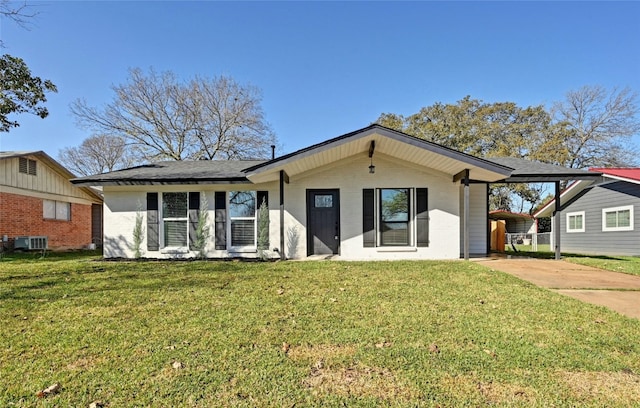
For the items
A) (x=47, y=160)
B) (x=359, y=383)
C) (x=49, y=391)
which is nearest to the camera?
(x=49, y=391)

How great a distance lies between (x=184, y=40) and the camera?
14953 millimetres

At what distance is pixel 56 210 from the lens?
16234mm

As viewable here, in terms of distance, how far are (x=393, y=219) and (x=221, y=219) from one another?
5.04m

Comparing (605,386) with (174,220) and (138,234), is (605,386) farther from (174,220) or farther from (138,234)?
(138,234)

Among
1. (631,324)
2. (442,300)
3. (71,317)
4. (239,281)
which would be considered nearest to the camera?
(631,324)

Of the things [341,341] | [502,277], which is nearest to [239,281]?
[341,341]

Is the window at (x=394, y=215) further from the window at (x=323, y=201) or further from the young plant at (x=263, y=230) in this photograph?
the young plant at (x=263, y=230)

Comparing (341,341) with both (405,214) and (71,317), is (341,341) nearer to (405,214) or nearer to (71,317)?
(71,317)

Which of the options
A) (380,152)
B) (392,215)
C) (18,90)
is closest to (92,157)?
(18,90)

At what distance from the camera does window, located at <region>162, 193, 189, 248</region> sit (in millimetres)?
10289

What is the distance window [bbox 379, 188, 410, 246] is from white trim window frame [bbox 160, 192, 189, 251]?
5790 mm

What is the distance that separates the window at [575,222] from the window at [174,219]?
17.7 meters

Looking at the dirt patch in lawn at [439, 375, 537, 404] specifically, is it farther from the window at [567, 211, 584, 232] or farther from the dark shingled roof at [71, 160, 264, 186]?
the window at [567, 211, 584, 232]

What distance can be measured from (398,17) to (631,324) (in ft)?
39.7
